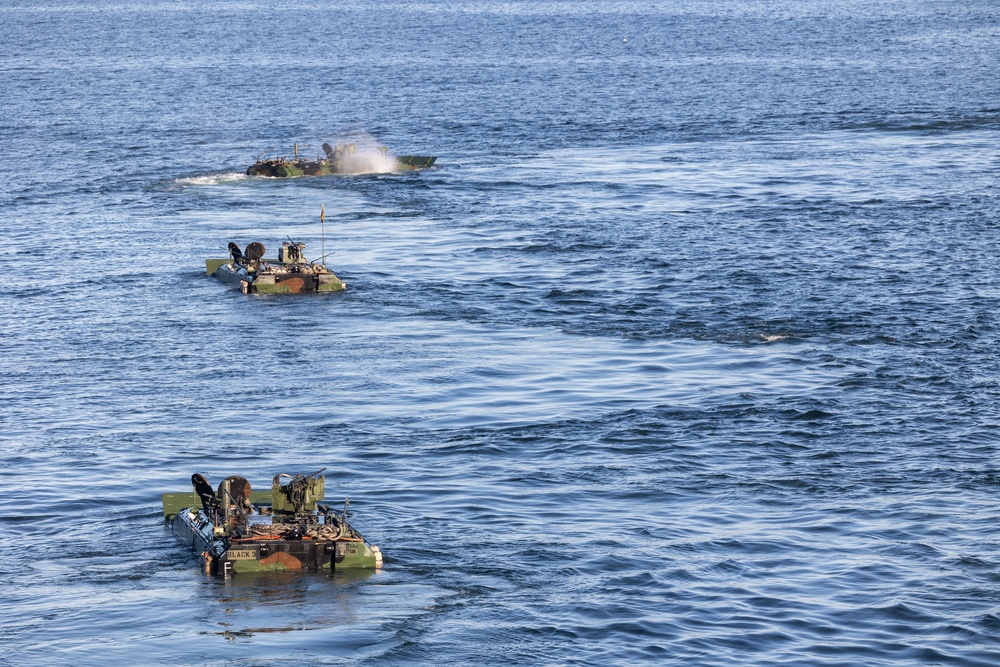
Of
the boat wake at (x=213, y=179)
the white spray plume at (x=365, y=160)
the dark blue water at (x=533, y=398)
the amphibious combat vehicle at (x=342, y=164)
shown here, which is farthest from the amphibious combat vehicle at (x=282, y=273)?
the white spray plume at (x=365, y=160)

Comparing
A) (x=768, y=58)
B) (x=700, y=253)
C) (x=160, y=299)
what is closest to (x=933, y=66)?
(x=768, y=58)

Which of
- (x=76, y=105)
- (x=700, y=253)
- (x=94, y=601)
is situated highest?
(x=76, y=105)

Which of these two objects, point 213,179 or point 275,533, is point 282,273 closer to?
point 213,179

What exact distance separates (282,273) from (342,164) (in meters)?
32.7

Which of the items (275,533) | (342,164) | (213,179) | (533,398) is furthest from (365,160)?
(275,533)

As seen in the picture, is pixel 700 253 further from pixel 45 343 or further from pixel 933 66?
pixel 933 66

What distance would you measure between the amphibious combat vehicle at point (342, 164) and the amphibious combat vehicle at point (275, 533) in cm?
6329

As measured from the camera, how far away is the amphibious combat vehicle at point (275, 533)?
42219 millimetres

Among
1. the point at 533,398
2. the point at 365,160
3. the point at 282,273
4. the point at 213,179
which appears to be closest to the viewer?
the point at 533,398

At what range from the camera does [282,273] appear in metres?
75.7

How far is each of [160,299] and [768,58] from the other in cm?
13275

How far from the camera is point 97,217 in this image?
95.9m

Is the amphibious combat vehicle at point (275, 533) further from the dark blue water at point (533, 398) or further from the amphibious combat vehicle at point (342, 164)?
the amphibious combat vehicle at point (342, 164)

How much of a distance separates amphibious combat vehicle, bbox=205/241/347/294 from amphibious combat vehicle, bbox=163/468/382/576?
3076 cm
